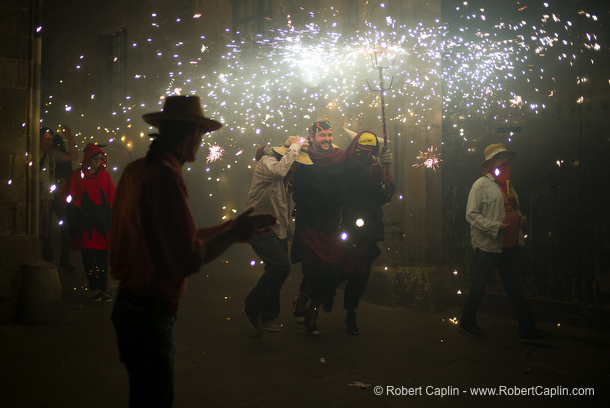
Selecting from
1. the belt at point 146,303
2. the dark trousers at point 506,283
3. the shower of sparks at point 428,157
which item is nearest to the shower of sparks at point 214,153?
the shower of sparks at point 428,157

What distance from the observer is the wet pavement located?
13.9ft

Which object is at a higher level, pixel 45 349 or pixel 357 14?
pixel 357 14

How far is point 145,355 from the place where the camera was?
2.54m

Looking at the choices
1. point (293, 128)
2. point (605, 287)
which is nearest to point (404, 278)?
point (605, 287)

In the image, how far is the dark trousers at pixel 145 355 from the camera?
8.31ft

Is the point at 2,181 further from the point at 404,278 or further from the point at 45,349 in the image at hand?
the point at 404,278

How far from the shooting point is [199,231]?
2846 millimetres

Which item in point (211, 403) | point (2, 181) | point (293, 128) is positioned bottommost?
point (211, 403)

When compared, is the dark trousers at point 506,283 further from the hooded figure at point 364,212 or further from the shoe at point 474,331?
the hooded figure at point 364,212

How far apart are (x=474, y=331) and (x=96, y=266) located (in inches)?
201

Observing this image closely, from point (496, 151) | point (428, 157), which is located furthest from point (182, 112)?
point (428, 157)

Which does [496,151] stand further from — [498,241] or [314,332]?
[314,332]

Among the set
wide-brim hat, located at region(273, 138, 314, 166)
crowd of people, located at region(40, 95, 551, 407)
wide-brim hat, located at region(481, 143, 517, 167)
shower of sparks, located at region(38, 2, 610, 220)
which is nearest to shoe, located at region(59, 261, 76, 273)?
crowd of people, located at region(40, 95, 551, 407)

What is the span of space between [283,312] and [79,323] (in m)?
2.50
